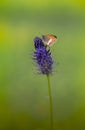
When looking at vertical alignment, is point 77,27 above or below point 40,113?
above

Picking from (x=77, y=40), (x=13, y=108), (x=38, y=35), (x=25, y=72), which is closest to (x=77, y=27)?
(x=77, y=40)

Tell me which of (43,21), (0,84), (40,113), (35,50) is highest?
(43,21)

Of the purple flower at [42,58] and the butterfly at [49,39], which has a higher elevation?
the butterfly at [49,39]

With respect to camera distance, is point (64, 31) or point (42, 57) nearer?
point (42, 57)

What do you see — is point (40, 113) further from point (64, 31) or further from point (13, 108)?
point (64, 31)
